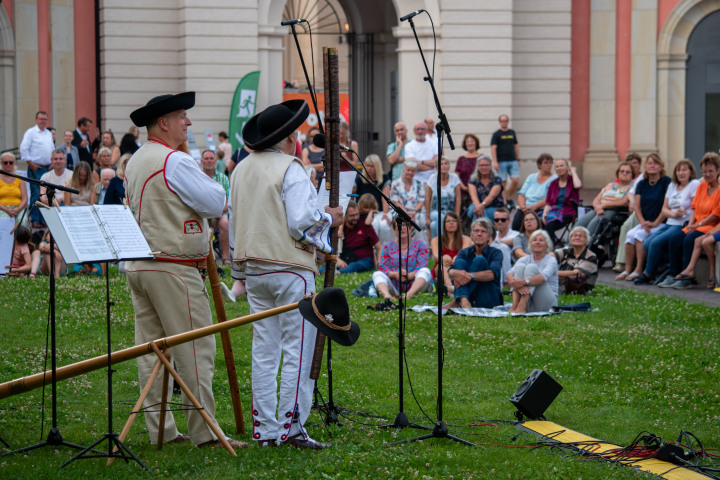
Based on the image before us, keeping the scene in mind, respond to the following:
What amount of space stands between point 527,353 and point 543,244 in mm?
2633

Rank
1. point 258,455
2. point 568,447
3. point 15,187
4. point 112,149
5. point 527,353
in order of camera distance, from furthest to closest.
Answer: point 112,149 < point 15,187 < point 527,353 < point 568,447 < point 258,455

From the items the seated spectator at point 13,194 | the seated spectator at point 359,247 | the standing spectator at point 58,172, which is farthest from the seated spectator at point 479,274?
the seated spectator at point 13,194

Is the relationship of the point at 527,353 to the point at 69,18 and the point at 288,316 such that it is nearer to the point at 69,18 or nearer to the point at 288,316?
the point at 288,316

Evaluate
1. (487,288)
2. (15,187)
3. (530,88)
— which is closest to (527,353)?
(487,288)

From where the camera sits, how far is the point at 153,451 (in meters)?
6.16

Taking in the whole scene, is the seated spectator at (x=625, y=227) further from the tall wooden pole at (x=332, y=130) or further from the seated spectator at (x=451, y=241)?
the tall wooden pole at (x=332, y=130)

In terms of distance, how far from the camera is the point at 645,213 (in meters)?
14.6

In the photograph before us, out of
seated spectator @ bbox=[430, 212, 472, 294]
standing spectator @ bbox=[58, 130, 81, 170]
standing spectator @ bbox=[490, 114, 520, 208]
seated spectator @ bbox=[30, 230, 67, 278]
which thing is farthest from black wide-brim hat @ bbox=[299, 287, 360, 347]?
standing spectator @ bbox=[490, 114, 520, 208]

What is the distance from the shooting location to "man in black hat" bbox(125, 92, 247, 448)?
607 cm

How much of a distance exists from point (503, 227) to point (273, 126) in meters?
7.97

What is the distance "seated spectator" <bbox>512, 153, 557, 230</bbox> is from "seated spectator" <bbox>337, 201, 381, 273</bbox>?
106 inches

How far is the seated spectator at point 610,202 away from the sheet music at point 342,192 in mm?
9150

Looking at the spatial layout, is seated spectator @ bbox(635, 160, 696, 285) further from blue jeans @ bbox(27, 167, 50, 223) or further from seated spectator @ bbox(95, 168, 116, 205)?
blue jeans @ bbox(27, 167, 50, 223)

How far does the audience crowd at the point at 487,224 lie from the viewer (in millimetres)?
11977
